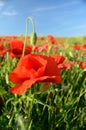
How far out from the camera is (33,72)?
4.82 feet

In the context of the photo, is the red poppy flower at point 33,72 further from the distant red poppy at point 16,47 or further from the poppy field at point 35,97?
the distant red poppy at point 16,47

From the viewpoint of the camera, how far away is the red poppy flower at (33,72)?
141 centimetres

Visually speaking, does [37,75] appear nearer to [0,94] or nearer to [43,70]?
[43,70]

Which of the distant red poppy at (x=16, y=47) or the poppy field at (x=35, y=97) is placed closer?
the poppy field at (x=35, y=97)

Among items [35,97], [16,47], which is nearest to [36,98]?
[35,97]

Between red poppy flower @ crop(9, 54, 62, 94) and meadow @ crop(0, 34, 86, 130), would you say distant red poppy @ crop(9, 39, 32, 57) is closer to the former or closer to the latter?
meadow @ crop(0, 34, 86, 130)

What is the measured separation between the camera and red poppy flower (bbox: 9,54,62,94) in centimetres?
141

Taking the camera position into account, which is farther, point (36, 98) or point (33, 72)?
point (36, 98)

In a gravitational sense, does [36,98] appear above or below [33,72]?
below

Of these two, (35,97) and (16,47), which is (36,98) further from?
(16,47)

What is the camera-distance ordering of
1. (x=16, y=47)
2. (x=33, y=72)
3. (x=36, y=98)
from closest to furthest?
1. (x=33, y=72)
2. (x=36, y=98)
3. (x=16, y=47)

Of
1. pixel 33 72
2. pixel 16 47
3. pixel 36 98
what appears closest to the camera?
pixel 33 72

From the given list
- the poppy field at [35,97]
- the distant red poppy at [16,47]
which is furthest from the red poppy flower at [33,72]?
the distant red poppy at [16,47]

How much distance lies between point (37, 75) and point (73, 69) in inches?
→ 83.3
